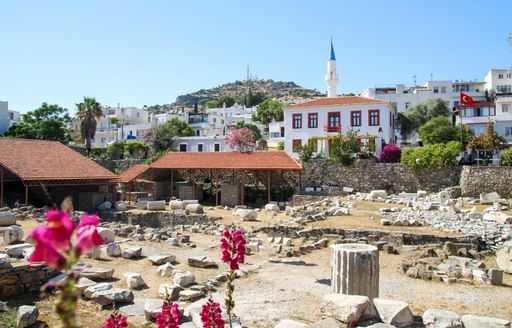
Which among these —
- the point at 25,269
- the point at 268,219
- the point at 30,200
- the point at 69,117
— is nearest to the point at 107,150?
the point at 69,117

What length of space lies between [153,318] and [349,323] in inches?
174

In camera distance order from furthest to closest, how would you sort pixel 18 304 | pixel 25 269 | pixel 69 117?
1. pixel 69 117
2. pixel 25 269
3. pixel 18 304

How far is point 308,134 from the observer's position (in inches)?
1686

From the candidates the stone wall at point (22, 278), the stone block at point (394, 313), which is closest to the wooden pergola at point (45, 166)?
the stone wall at point (22, 278)

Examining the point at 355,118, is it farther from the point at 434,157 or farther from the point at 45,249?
the point at 45,249

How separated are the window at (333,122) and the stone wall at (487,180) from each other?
12.7m

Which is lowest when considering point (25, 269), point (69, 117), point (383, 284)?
point (383, 284)

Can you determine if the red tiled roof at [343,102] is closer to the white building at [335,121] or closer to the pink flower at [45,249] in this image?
the white building at [335,121]

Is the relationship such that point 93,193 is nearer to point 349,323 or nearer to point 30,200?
point 30,200

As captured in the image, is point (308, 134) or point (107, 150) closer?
point (308, 134)

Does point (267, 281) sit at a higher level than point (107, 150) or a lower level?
lower

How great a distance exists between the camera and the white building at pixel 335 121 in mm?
40250

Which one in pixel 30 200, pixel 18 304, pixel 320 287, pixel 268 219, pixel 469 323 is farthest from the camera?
pixel 30 200

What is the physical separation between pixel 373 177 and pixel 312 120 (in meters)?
9.20
